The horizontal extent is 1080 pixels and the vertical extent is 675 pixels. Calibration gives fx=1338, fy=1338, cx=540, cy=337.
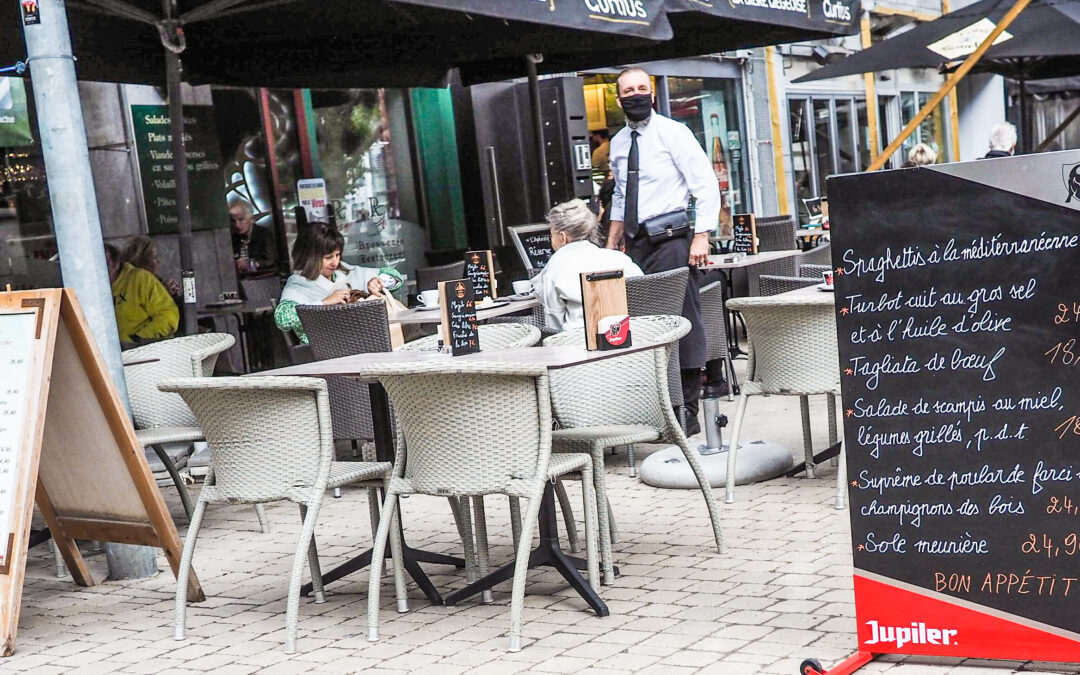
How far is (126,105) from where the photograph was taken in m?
9.41

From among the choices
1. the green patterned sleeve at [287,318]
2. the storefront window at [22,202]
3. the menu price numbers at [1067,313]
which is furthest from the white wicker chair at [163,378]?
the menu price numbers at [1067,313]

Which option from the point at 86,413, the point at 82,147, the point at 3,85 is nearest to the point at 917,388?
the point at 86,413

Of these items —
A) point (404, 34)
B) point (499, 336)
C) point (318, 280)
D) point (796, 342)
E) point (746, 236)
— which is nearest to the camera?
point (499, 336)

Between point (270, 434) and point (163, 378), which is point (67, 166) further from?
point (270, 434)

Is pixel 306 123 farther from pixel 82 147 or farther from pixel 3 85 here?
pixel 82 147

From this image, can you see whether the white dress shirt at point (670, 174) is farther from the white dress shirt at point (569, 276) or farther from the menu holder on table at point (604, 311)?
the menu holder on table at point (604, 311)

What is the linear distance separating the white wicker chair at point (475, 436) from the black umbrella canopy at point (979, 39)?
5.90 metres

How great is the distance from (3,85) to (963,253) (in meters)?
7.10

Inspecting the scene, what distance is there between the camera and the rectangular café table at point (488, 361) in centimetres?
424

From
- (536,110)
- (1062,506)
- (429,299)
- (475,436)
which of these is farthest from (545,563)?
(536,110)

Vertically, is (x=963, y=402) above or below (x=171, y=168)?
below

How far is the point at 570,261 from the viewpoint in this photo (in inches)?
235

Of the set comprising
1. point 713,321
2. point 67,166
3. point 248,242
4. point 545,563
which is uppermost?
point 67,166

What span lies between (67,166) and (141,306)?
298 centimetres
